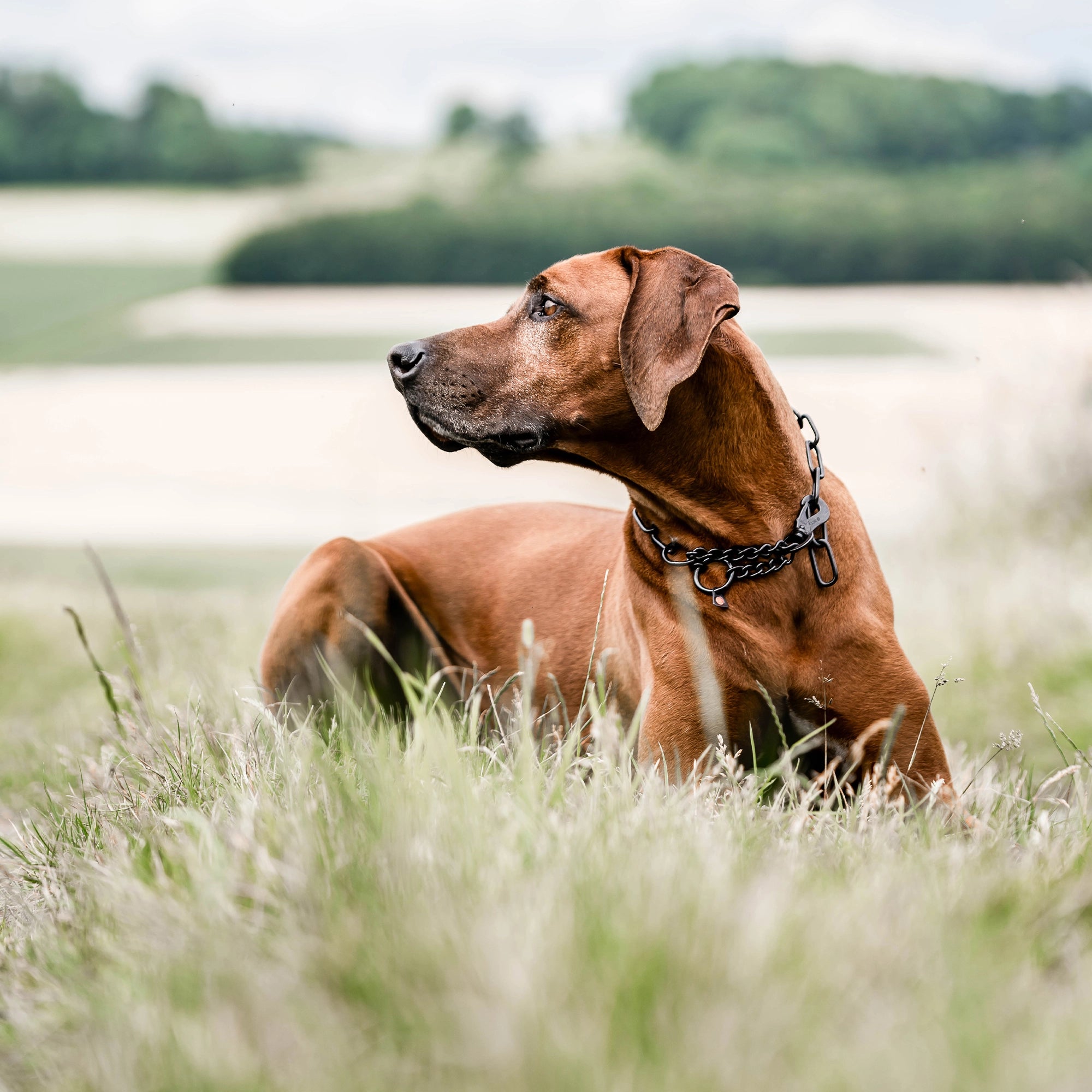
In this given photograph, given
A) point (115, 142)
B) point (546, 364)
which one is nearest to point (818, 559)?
point (546, 364)

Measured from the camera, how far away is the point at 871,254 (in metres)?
32.4

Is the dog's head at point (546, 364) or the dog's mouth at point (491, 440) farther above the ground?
the dog's head at point (546, 364)

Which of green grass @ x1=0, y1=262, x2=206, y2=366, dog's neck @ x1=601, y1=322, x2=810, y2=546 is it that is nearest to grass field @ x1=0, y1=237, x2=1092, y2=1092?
dog's neck @ x1=601, y1=322, x2=810, y2=546

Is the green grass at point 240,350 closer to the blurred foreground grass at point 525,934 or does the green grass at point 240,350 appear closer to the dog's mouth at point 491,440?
the dog's mouth at point 491,440

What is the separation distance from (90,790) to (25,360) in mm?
27852

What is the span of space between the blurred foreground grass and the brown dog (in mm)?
315

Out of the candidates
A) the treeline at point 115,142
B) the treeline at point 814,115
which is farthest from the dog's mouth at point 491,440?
the treeline at point 814,115

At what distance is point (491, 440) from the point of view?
3.09m

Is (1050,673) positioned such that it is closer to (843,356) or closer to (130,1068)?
(130,1068)

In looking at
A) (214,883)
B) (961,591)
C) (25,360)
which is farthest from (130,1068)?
(25,360)

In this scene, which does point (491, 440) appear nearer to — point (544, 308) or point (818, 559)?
point (544, 308)

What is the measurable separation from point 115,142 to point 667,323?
3464cm

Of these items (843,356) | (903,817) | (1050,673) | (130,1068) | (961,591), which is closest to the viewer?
(130,1068)

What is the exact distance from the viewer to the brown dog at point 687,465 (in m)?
2.92
